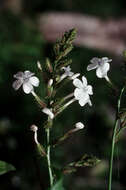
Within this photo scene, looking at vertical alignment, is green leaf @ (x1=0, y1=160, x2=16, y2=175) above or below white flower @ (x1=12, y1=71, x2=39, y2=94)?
below

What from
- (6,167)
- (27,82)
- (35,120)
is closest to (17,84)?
(27,82)

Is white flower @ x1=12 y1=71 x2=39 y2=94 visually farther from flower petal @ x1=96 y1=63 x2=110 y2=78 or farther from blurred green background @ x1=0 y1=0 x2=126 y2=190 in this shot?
blurred green background @ x1=0 y1=0 x2=126 y2=190

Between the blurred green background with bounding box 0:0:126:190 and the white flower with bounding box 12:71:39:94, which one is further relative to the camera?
the blurred green background with bounding box 0:0:126:190

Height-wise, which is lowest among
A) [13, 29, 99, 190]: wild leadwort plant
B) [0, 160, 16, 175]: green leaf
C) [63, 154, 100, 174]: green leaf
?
[63, 154, 100, 174]: green leaf

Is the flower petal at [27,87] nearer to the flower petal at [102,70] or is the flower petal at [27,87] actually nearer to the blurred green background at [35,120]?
the flower petal at [102,70]

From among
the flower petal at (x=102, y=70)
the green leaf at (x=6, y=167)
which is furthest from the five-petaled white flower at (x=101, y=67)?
the green leaf at (x=6, y=167)

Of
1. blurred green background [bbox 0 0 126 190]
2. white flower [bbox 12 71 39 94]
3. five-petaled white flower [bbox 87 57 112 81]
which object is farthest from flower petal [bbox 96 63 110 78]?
blurred green background [bbox 0 0 126 190]

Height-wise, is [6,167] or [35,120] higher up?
[35,120]

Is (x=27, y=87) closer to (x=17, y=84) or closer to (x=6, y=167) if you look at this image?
(x=17, y=84)
